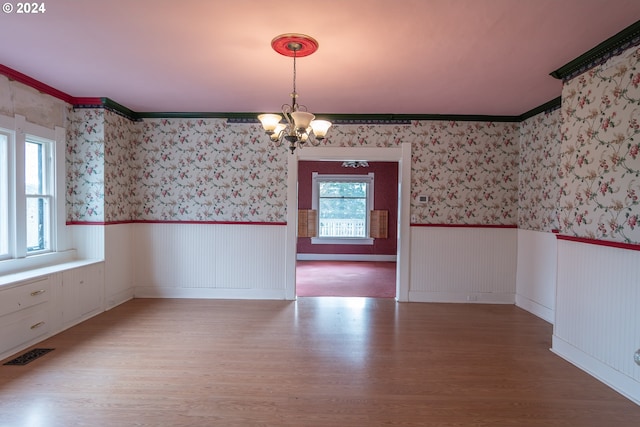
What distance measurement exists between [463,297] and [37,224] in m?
5.41

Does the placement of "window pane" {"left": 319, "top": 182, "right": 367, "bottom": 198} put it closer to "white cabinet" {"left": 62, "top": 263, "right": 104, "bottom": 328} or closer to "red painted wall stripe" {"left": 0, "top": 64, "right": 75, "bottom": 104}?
"white cabinet" {"left": 62, "top": 263, "right": 104, "bottom": 328}

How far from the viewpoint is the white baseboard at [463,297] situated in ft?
16.1

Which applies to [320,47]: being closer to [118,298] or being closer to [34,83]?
[34,83]

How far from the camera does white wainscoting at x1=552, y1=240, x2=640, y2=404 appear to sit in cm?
250

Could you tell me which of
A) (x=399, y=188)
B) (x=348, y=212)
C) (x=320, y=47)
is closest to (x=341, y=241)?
(x=348, y=212)

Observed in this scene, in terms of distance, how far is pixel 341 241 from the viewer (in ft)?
29.3

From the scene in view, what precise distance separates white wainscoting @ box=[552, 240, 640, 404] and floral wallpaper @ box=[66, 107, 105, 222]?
513 centimetres

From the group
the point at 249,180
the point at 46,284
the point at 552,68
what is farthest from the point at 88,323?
the point at 552,68

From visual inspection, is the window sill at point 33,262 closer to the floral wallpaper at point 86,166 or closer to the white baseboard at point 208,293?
the floral wallpaper at point 86,166

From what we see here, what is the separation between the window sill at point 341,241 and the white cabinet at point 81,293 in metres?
5.34

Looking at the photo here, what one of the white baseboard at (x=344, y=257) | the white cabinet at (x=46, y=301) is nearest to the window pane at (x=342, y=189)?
the white baseboard at (x=344, y=257)

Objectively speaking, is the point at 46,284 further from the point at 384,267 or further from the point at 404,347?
the point at 384,267

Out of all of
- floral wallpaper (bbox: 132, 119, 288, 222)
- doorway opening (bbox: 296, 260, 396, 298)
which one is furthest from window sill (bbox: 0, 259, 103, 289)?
doorway opening (bbox: 296, 260, 396, 298)

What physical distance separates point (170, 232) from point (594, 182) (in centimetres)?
495
